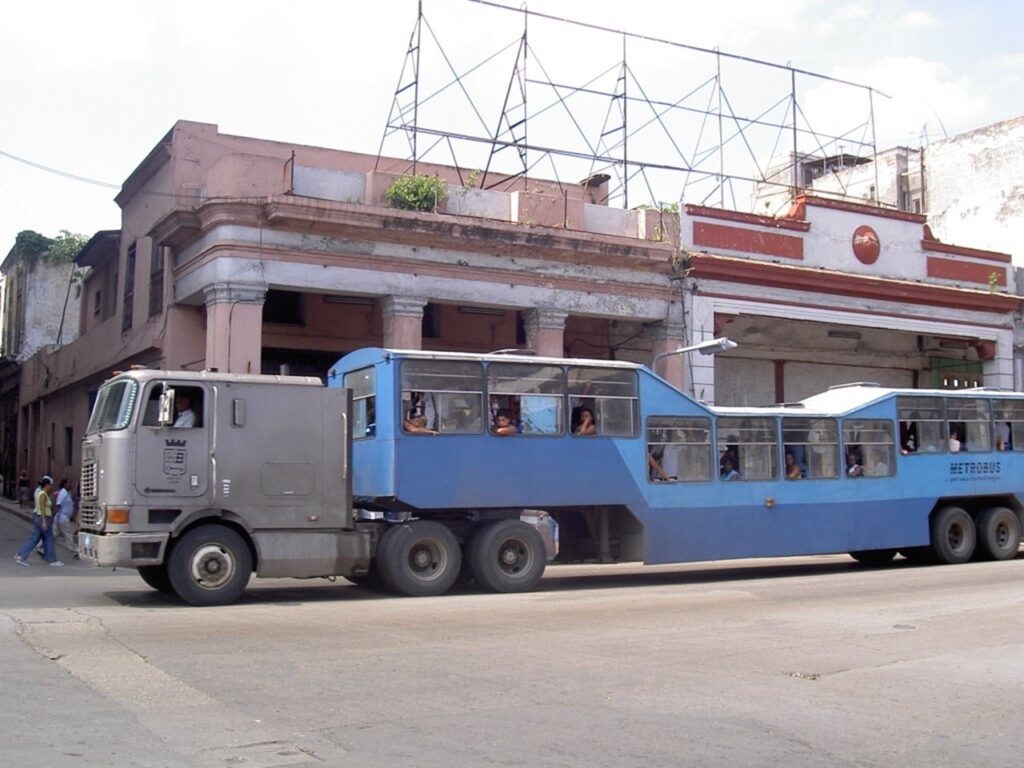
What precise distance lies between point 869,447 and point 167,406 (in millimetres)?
11637

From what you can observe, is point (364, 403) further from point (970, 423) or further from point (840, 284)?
point (840, 284)

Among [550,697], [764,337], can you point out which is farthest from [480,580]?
[764,337]

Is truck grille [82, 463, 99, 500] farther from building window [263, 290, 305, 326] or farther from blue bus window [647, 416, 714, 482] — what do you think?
building window [263, 290, 305, 326]

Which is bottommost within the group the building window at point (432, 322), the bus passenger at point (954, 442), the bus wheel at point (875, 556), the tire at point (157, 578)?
the bus wheel at point (875, 556)

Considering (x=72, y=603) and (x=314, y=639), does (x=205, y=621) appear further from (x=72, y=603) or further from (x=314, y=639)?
(x=72, y=603)

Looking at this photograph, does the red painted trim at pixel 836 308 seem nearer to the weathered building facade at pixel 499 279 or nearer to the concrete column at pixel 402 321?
the weathered building facade at pixel 499 279

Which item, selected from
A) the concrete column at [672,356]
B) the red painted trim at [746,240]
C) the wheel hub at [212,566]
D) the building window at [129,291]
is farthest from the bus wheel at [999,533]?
the building window at [129,291]

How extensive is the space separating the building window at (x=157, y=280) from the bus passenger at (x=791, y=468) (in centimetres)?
1363

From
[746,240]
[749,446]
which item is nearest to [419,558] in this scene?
[749,446]

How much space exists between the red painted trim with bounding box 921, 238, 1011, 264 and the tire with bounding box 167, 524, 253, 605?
21.6m

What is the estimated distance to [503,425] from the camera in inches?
613

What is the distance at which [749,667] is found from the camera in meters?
9.59

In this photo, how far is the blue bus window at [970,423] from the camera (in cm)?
2030

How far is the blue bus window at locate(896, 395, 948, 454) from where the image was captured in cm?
1958
